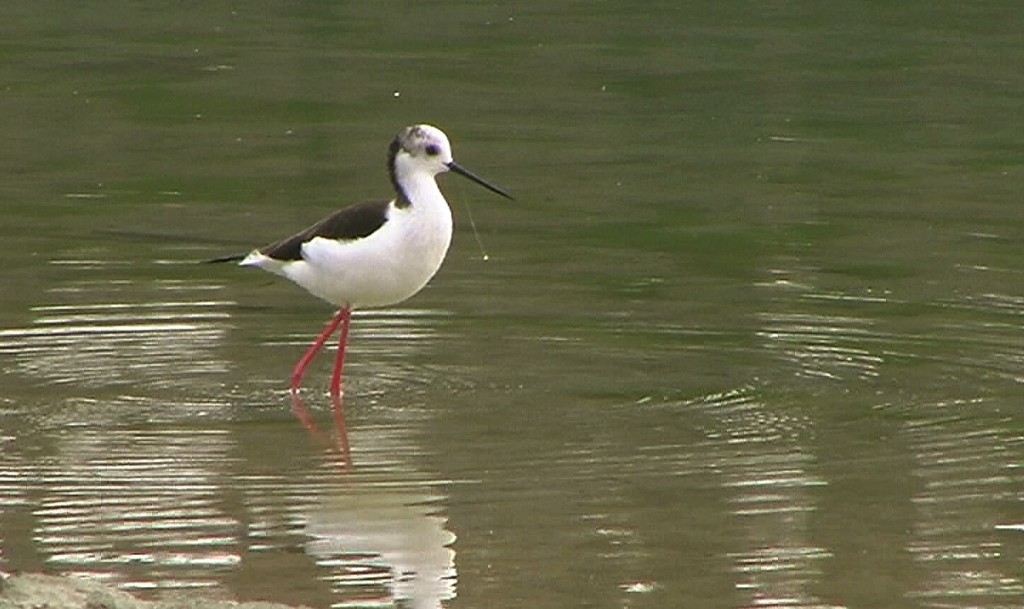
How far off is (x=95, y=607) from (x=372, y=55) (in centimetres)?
1414

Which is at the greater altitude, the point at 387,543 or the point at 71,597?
the point at 71,597

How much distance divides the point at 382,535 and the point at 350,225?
2740mm

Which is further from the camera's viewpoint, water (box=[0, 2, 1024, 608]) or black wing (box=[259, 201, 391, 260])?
black wing (box=[259, 201, 391, 260])

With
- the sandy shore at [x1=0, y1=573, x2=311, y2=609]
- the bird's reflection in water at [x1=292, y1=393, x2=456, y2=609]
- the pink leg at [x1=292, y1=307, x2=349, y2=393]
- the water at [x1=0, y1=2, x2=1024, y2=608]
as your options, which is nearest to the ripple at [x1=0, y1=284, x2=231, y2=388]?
the water at [x1=0, y1=2, x2=1024, y2=608]

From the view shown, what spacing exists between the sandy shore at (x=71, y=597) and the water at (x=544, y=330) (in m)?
0.57

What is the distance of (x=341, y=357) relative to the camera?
10742 mm

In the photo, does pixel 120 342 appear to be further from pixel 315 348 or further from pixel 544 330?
pixel 544 330

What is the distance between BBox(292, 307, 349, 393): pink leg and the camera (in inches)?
424

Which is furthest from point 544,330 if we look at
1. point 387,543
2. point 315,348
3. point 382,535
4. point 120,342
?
point 387,543

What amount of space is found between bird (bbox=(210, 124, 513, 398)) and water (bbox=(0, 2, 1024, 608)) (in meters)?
0.38

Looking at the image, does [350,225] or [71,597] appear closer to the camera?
[71,597]

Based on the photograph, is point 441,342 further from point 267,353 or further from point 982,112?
point 982,112

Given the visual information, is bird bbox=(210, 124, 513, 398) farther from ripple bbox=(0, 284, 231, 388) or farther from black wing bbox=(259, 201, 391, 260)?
ripple bbox=(0, 284, 231, 388)

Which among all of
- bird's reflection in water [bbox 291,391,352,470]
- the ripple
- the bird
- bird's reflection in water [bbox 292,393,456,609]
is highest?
the bird
